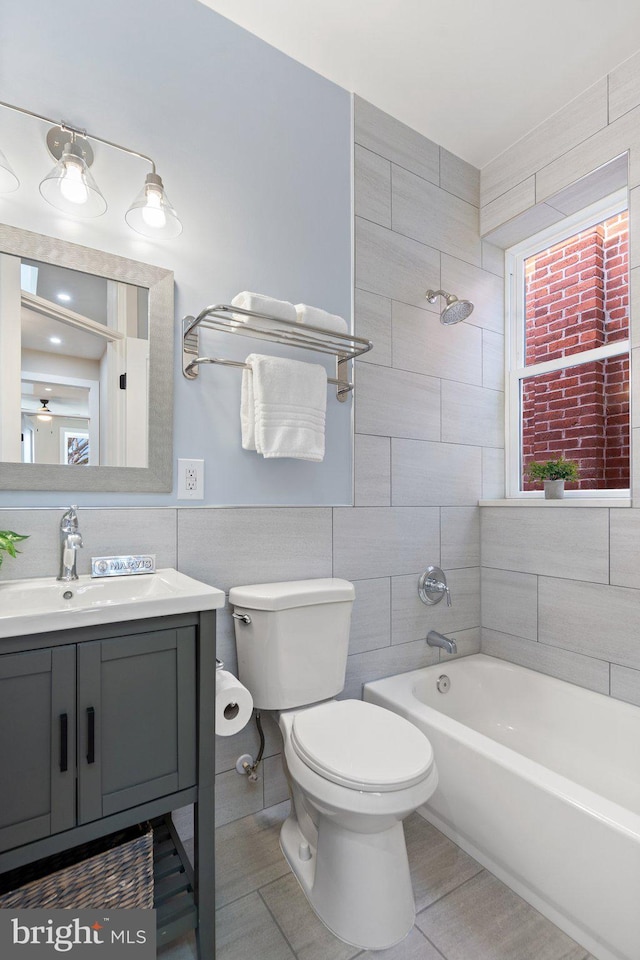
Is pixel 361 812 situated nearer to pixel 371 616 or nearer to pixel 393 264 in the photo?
pixel 371 616

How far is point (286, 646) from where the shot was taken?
62.7 inches

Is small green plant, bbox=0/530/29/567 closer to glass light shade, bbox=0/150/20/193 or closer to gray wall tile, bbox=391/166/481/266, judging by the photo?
glass light shade, bbox=0/150/20/193

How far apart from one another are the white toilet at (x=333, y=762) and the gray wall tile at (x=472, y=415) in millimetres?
1016

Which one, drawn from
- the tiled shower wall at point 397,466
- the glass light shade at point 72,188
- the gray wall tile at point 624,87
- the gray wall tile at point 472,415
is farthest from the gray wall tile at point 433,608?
the gray wall tile at point 624,87

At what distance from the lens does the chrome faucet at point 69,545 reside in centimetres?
137

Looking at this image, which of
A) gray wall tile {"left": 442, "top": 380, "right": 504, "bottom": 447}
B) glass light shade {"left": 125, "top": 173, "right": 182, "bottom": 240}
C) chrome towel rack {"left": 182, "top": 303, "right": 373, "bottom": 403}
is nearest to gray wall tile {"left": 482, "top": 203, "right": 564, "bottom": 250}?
gray wall tile {"left": 442, "top": 380, "right": 504, "bottom": 447}

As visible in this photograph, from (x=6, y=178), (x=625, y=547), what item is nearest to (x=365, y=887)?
(x=625, y=547)

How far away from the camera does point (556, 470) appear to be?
2.19 m

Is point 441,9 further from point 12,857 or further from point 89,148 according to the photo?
point 12,857

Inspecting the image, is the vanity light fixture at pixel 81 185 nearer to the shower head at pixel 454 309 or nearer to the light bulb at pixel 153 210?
the light bulb at pixel 153 210

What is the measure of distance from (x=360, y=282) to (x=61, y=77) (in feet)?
3.78

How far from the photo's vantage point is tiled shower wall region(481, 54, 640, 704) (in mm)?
1872

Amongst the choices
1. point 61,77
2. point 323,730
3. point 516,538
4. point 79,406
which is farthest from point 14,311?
point 516,538

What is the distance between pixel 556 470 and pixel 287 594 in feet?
4.44
